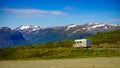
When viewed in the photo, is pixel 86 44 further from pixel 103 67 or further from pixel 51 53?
pixel 103 67

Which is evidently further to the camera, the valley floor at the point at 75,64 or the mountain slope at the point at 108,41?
the mountain slope at the point at 108,41

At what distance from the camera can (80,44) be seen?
9694 centimetres

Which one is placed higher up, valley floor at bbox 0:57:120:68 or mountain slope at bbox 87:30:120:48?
mountain slope at bbox 87:30:120:48

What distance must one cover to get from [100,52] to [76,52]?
6.94 m

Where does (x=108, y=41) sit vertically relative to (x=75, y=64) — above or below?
above

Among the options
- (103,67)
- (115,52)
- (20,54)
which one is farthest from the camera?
(20,54)

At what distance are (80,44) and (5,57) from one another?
1322 inches

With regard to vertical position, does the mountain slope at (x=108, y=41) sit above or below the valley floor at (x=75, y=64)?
above

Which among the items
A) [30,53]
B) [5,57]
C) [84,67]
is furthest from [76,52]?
[84,67]

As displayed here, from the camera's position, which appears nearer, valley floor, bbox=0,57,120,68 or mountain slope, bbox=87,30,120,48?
valley floor, bbox=0,57,120,68

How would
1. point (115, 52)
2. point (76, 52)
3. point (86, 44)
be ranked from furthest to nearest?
point (86, 44) → point (76, 52) → point (115, 52)

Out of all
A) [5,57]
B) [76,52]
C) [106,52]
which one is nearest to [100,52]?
[106,52]

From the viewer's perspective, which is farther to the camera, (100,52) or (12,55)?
(12,55)

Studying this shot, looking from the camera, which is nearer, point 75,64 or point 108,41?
point 75,64
